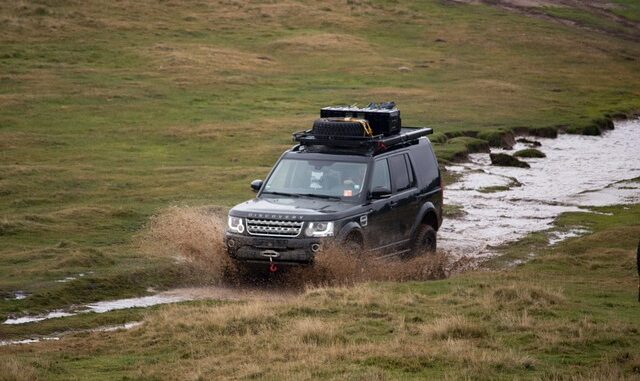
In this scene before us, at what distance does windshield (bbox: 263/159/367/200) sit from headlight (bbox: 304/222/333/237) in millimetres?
1016

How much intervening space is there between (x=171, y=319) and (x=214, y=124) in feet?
85.5

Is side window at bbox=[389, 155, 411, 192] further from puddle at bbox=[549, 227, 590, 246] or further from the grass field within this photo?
puddle at bbox=[549, 227, 590, 246]

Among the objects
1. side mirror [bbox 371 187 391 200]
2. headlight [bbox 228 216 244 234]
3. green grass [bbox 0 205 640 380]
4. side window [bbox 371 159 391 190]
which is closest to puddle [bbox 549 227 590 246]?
side window [bbox 371 159 391 190]

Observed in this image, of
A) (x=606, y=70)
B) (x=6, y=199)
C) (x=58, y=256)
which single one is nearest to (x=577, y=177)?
(x=6, y=199)

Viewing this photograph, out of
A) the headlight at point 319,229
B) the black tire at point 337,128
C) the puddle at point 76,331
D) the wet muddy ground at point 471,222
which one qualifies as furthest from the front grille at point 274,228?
the puddle at point 76,331

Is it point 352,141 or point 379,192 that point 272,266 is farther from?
point 352,141

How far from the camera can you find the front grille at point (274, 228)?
18.0 meters

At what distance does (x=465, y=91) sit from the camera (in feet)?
175

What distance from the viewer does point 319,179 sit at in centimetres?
1930

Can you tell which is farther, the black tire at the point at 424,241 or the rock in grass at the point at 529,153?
the rock in grass at the point at 529,153

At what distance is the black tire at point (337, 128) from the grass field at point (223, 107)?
292cm

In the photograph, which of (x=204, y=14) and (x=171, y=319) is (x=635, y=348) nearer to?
(x=171, y=319)

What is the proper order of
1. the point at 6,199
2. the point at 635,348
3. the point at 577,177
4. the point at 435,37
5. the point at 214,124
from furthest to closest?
the point at 435,37
the point at 214,124
the point at 577,177
the point at 6,199
the point at 635,348

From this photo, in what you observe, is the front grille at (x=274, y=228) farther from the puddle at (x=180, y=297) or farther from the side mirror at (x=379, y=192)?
the side mirror at (x=379, y=192)
